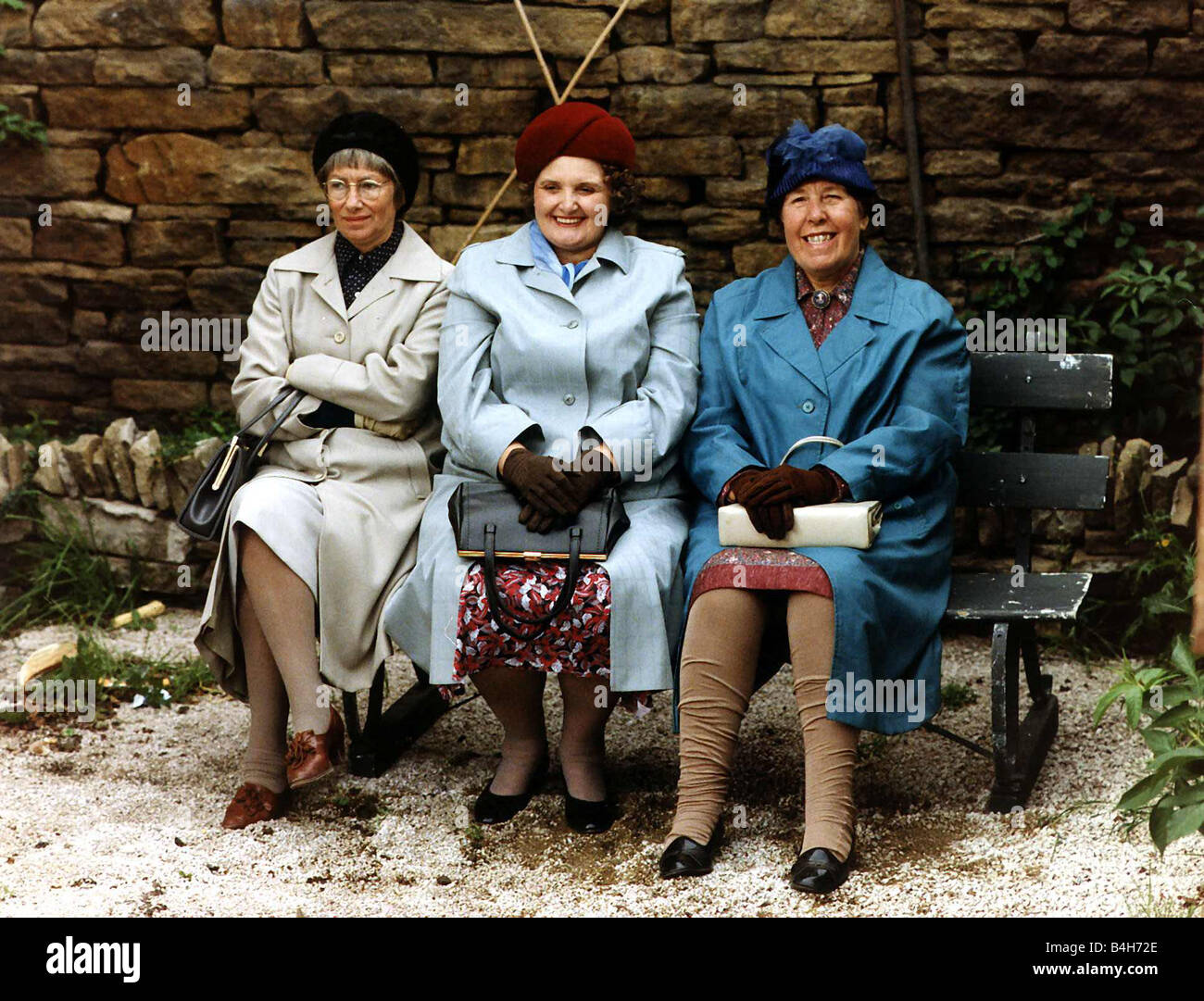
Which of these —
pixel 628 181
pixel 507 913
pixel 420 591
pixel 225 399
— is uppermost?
pixel 628 181

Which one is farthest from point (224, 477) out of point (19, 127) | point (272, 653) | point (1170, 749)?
point (19, 127)

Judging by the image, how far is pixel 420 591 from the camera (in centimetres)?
369

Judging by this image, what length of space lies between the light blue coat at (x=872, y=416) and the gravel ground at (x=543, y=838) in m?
0.39

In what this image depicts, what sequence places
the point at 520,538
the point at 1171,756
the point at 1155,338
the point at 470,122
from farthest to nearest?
the point at 470,122 → the point at 1155,338 → the point at 520,538 → the point at 1171,756

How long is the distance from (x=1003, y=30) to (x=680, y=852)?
319 cm

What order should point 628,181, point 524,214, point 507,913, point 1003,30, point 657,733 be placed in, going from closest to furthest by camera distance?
point 507,913
point 628,181
point 657,733
point 1003,30
point 524,214

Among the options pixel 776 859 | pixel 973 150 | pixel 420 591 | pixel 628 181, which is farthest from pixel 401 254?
pixel 973 150

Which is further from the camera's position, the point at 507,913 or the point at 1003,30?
the point at 1003,30

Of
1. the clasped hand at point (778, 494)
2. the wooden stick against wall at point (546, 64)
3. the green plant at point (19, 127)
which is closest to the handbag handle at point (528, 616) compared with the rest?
the clasped hand at point (778, 494)

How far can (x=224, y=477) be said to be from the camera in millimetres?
Answer: 3834

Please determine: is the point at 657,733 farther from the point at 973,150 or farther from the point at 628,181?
the point at 973,150

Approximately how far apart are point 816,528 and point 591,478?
558 mm

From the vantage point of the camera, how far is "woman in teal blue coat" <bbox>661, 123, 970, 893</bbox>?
3.37m

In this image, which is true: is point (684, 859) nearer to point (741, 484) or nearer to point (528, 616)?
point (528, 616)
